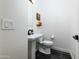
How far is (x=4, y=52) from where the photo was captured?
3.86 feet

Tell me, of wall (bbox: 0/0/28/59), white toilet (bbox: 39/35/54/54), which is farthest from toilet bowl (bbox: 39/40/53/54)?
wall (bbox: 0/0/28/59)

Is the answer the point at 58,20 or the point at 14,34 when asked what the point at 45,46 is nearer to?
the point at 58,20

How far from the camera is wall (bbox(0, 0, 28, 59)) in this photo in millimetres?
1165

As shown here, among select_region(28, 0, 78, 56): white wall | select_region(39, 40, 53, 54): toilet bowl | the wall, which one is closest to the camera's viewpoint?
the wall

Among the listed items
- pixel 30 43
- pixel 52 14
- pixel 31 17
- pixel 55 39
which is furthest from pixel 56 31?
pixel 30 43

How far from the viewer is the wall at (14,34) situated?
1.16 m

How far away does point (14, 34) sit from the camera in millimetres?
1283

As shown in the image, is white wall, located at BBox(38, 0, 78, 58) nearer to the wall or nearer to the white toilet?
the white toilet

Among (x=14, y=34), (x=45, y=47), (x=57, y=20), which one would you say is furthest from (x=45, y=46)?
(x=14, y=34)

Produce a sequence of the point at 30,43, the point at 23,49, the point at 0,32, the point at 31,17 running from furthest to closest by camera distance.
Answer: the point at 31,17 → the point at 30,43 → the point at 23,49 → the point at 0,32

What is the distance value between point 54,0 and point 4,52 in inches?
134

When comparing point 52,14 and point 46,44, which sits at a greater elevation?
point 52,14

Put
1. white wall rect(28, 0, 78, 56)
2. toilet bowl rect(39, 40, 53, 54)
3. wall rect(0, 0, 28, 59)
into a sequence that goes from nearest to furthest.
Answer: wall rect(0, 0, 28, 59) → toilet bowl rect(39, 40, 53, 54) → white wall rect(28, 0, 78, 56)

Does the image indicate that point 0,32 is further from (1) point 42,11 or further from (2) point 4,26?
(1) point 42,11
